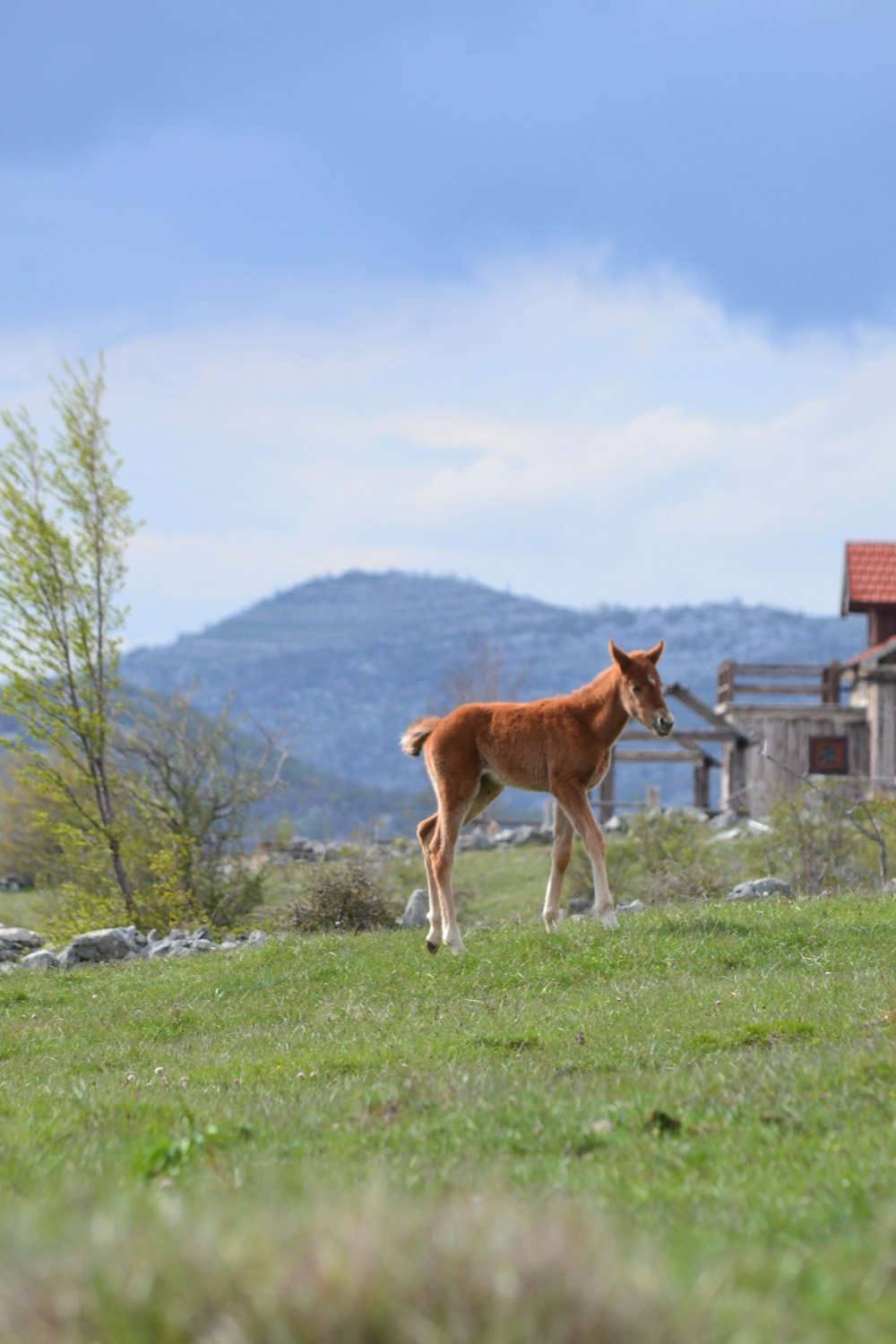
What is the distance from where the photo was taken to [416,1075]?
8812 millimetres

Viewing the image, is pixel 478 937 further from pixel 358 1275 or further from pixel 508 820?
pixel 508 820

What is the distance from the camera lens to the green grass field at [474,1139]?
3.35 m

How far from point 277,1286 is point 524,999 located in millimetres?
9177

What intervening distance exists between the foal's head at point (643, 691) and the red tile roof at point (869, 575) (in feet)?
111

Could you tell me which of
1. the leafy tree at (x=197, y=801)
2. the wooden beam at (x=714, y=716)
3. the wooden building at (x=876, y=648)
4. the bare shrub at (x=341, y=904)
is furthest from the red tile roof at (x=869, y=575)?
the bare shrub at (x=341, y=904)

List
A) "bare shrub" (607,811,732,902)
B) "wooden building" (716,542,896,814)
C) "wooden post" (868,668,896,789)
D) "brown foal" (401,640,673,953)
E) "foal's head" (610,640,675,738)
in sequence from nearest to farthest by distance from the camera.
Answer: "foal's head" (610,640,675,738)
"brown foal" (401,640,673,953)
"bare shrub" (607,811,732,902)
"wooden post" (868,668,896,789)
"wooden building" (716,542,896,814)

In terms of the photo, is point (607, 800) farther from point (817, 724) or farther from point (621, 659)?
point (621, 659)

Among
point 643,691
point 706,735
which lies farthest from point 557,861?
point 706,735

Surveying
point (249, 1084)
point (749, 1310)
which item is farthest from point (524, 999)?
point (749, 1310)

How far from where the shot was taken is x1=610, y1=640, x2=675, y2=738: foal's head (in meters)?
15.0

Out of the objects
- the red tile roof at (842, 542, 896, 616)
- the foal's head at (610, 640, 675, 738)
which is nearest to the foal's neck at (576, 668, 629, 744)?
the foal's head at (610, 640, 675, 738)

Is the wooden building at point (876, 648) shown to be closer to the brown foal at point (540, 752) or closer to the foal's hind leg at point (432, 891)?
the foal's hind leg at point (432, 891)

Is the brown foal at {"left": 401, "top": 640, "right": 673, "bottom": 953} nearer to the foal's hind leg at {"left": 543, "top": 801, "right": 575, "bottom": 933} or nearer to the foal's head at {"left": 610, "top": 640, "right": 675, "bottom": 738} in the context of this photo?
the foal's head at {"left": 610, "top": 640, "right": 675, "bottom": 738}

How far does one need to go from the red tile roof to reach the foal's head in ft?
111
